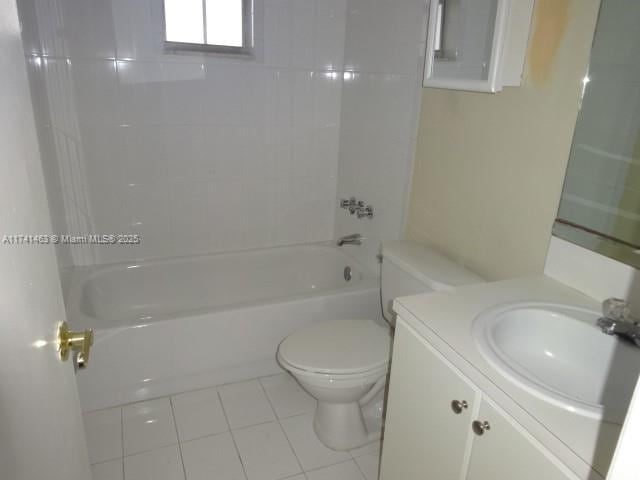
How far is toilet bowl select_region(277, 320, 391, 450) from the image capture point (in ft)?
5.57

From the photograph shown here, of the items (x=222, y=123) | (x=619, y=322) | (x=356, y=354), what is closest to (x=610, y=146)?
(x=619, y=322)

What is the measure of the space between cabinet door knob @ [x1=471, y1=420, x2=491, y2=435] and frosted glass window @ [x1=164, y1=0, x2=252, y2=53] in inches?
88.6

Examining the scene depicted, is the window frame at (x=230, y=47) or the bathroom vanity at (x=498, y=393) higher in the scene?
the window frame at (x=230, y=47)

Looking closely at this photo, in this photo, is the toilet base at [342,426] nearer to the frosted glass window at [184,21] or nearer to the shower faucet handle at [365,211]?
the shower faucet handle at [365,211]

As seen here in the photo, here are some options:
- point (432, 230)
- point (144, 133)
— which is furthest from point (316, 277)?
point (144, 133)

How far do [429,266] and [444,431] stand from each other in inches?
29.6

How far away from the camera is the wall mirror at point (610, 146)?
1186 millimetres

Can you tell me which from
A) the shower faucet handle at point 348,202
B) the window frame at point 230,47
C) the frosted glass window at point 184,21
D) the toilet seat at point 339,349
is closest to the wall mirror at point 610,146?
the toilet seat at point 339,349

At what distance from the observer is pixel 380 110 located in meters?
2.39

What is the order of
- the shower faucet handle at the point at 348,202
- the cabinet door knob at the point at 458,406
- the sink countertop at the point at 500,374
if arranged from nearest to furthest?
the sink countertop at the point at 500,374 → the cabinet door knob at the point at 458,406 → the shower faucet handle at the point at 348,202

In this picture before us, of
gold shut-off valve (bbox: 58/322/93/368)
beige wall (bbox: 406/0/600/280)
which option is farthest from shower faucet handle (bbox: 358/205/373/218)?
gold shut-off valve (bbox: 58/322/93/368)

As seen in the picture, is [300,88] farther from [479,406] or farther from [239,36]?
[479,406]

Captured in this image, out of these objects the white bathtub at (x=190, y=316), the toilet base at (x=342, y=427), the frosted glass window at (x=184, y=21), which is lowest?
the toilet base at (x=342, y=427)

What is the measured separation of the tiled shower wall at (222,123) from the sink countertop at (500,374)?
102 cm
